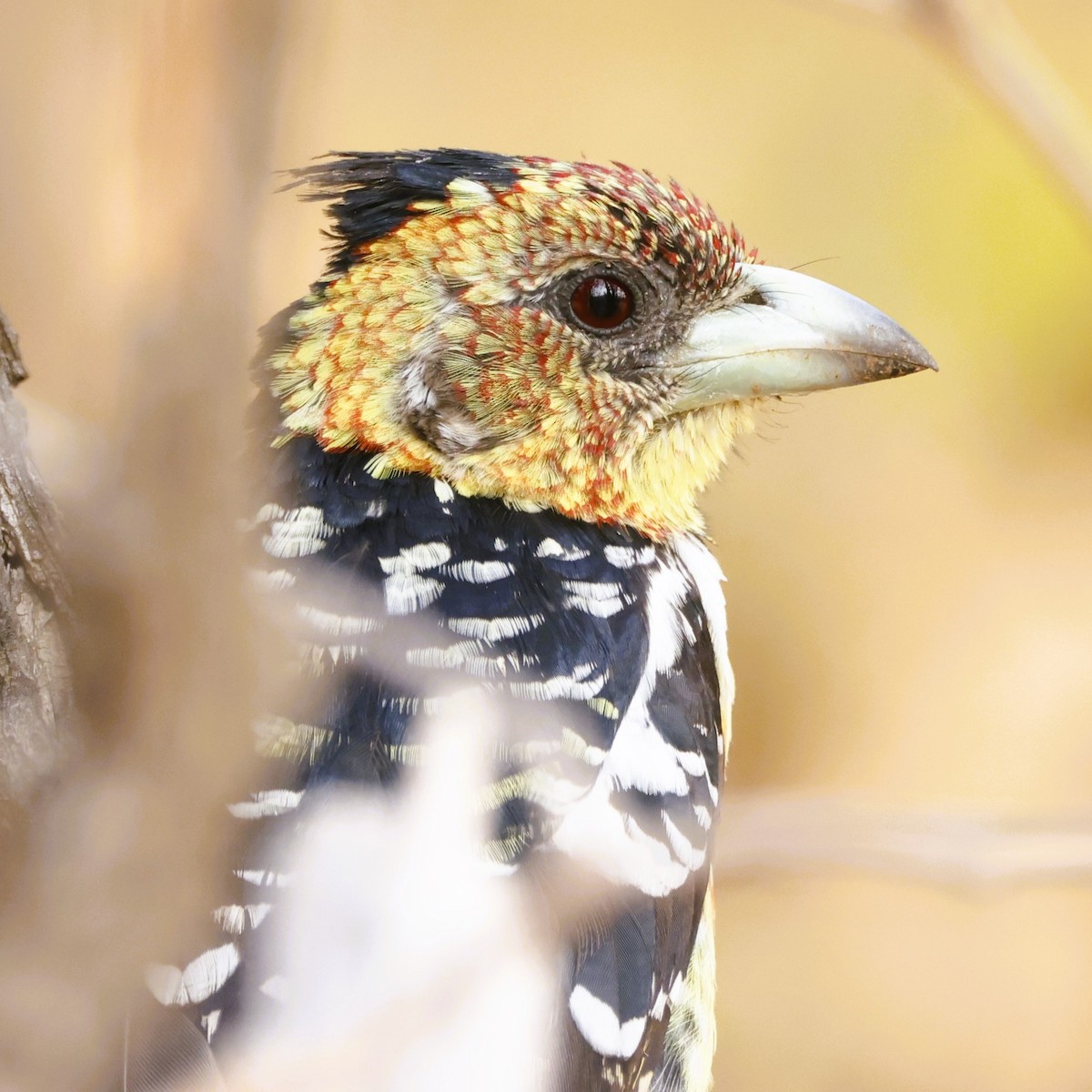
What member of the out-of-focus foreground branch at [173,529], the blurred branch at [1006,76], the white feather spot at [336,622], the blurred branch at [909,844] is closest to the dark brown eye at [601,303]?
the white feather spot at [336,622]

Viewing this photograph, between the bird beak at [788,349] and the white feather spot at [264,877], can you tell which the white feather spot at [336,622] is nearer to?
the white feather spot at [264,877]

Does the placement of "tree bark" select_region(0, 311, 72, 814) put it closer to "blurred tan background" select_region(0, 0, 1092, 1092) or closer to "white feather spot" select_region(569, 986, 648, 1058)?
"white feather spot" select_region(569, 986, 648, 1058)

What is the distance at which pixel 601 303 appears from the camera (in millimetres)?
1936

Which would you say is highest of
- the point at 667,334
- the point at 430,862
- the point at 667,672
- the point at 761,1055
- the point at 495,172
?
the point at 495,172

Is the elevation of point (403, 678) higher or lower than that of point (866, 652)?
higher

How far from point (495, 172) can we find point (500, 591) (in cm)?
69

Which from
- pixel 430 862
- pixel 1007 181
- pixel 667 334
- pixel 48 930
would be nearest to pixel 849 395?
pixel 1007 181

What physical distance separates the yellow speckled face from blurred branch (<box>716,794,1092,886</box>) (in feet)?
2.45

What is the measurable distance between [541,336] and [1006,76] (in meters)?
0.87

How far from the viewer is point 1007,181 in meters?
4.12

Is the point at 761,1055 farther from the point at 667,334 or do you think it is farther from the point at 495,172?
the point at 495,172

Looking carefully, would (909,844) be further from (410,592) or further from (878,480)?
(878,480)

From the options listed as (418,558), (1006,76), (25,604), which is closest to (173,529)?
(25,604)

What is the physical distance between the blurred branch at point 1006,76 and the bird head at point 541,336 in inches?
28.2
